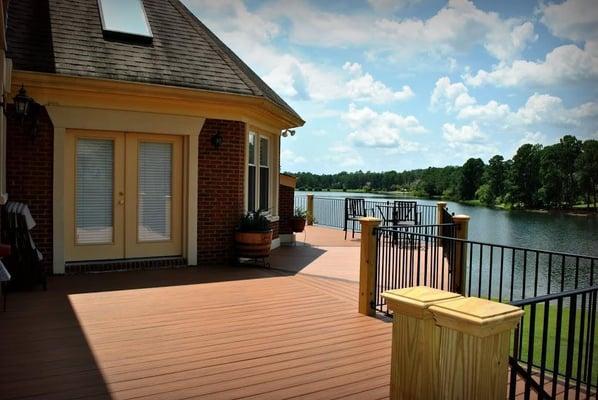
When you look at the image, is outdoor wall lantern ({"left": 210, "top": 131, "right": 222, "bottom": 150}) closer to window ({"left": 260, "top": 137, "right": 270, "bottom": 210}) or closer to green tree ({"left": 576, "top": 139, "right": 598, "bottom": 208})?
window ({"left": 260, "top": 137, "right": 270, "bottom": 210})

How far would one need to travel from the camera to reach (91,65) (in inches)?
282

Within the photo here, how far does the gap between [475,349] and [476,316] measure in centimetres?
13

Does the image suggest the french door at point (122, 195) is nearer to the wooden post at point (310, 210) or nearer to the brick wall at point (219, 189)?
the brick wall at point (219, 189)

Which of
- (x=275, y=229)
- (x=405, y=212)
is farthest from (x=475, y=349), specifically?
(x=405, y=212)

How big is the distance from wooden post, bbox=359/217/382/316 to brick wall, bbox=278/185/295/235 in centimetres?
590

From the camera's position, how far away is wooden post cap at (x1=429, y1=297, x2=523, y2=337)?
1.81 metres

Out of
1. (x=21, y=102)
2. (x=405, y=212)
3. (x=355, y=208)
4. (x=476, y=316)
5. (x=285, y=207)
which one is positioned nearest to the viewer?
(x=476, y=316)

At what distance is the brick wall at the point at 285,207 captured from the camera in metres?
11.1

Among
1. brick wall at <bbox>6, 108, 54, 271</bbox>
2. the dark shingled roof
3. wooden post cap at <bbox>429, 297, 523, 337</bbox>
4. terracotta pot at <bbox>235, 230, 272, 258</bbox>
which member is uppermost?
the dark shingled roof

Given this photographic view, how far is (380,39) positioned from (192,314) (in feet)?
25.5

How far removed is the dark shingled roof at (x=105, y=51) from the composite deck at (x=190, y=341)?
312 cm

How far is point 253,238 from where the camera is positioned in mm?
7852

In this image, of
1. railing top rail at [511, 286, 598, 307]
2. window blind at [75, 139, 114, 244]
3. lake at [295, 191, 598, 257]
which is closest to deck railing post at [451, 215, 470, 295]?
railing top rail at [511, 286, 598, 307]

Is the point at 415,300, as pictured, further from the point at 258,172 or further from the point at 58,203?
the point at 258,172
